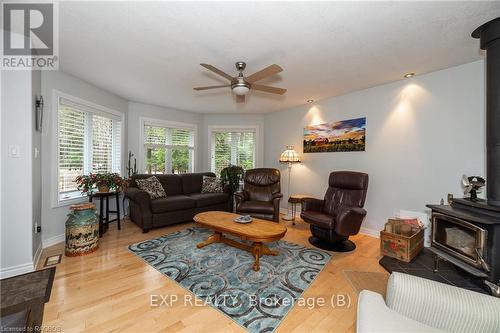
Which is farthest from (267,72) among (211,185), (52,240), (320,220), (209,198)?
(52,240)

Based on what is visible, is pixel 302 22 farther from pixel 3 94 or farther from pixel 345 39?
pixel 3 94

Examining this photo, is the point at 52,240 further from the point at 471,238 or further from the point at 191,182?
the point at 471,238

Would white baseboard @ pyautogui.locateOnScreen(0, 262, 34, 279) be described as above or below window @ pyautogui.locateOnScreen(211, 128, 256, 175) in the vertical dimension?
below

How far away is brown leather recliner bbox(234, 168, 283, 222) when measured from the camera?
359 centimetres

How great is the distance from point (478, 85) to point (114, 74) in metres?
4.76

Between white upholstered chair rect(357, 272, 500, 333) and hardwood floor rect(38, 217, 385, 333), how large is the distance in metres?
0.66

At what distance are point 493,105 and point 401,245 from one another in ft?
5.58

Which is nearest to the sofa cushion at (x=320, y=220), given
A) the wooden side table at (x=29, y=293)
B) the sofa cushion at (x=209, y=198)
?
the sofa cushion at (x=209, y=198)

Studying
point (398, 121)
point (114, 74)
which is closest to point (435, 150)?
point (398, 121)

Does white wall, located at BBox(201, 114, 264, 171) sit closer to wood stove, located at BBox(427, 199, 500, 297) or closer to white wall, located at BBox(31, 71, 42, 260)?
white wall, located at BBox(31, 71, 42, 260)

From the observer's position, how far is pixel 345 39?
2.09 m

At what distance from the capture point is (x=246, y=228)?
8.15ft

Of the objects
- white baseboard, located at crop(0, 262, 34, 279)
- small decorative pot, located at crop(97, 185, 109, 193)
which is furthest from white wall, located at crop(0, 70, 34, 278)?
small decorative pot, located at crop(97, 185, 109, 193)

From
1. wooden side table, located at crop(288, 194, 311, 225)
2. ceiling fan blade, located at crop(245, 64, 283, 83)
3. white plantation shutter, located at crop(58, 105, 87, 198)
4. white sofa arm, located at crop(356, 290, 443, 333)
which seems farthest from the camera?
wooden side table, located at crop(288, 194, 311, 225)
